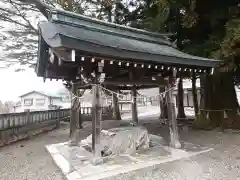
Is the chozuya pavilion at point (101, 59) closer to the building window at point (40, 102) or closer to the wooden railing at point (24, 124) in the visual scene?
the wooden railing at point (24, 124)

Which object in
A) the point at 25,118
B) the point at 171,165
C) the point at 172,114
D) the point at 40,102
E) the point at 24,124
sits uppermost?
the point at 40,102

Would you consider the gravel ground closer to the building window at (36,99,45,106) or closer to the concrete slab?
the concrete slab

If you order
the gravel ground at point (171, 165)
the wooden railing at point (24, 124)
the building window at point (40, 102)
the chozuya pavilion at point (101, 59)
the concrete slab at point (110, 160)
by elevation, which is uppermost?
the chozuya pavilion at point (101, 59)

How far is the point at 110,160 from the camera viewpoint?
21.3ft

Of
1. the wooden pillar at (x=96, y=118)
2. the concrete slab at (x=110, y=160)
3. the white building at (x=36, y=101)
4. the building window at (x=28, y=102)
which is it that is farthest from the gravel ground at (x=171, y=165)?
the building window at (x=28, y=102)

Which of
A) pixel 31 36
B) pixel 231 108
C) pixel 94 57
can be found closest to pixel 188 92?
pixel 231 108

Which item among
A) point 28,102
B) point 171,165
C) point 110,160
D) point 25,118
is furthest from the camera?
point 28,102

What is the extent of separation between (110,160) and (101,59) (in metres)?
2.90

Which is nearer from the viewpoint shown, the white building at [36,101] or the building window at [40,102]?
the white building at [36,101]

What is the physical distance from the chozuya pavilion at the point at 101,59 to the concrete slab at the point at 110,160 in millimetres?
525

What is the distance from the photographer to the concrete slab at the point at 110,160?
5535mm

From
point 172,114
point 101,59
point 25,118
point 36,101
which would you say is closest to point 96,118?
point 101,59

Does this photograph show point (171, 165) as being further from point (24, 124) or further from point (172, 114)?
point (24, 124)

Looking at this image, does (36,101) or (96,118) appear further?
(36,101)
